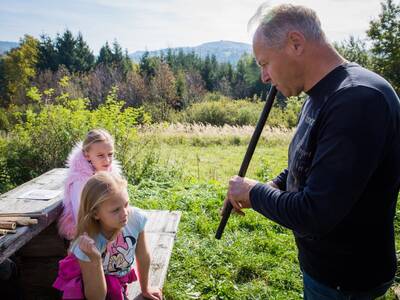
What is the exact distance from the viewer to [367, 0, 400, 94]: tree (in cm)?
2064

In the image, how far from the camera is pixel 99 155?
3.25m

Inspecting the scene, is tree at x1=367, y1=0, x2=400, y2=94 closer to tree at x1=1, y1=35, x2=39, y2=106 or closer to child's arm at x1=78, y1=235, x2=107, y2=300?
child's arm at x1=78, y1=235, x2=107, y2=300

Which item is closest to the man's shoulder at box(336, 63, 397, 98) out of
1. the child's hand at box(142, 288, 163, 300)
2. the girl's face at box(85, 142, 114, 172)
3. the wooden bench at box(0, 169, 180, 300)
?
the child's hand at box(142, 288, 163, 300)

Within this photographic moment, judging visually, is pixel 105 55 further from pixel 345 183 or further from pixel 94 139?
pixel 345 183

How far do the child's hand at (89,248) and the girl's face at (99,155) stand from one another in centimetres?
146

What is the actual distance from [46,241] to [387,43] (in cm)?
2291

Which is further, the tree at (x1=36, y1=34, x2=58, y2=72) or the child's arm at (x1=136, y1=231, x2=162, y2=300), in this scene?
the tree at (x1=36, y1=34, x2=58, y2=72)

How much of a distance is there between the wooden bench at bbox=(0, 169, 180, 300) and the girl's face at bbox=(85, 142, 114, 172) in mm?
410

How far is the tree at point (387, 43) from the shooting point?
20.6 m

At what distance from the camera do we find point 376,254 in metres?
1.61

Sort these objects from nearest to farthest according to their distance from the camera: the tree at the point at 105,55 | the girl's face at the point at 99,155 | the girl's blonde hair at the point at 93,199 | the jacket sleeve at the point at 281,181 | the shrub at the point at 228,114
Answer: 1. the girl's blonde hair at the point at 93,199
2. the jacket sleeve at the point at 281,181
3. the girl's face at the point at 99,155
4. the shrub at the point at 228,114
5. the tree at the point at 105,55

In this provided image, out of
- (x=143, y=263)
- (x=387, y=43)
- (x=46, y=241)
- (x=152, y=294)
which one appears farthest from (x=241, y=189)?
(x=387, y=43)

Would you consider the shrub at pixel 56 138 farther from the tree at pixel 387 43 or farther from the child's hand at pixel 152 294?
the tree at pixel 387 43

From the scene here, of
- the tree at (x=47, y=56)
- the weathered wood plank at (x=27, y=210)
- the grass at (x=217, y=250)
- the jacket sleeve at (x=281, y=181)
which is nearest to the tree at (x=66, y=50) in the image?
the tree at (x=47, y=56)
